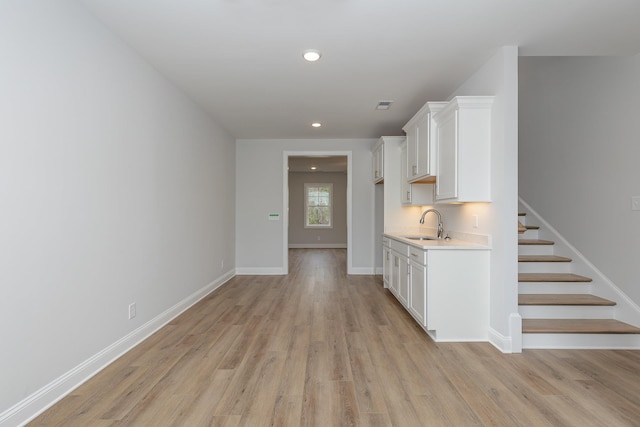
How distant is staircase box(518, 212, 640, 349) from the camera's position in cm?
289

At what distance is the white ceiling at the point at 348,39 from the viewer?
2330 millimetres

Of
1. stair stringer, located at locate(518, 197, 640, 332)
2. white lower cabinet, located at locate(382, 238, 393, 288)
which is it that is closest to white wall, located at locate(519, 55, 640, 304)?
stair stringer, located at locate(518, 197, 640, 332)

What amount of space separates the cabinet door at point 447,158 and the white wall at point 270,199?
2840 mm

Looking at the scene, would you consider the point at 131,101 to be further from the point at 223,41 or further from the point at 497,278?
the point at 497,278

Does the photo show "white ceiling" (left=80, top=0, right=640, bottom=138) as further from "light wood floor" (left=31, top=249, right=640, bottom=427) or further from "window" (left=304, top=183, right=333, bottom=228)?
"window" (left=304, top=183, right=333, bottom=228)

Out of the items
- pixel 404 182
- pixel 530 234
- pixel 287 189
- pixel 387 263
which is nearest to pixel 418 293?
pixel 387 263

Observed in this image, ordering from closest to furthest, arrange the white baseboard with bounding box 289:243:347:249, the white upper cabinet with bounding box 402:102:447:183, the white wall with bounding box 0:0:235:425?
the white wall with bounding box 0:0:235:425 < the white upper cabinet with bounding box 402:102:447:183 < the white baseboard with bounding box 289:243:347:249

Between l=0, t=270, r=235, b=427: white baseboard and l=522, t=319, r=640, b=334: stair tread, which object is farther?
l=522, t=319, r=640, b=334: stair tread

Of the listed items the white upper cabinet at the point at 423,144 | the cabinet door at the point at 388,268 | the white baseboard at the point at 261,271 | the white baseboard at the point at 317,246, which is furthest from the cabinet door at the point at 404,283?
the white baseboard at the point at 317,246

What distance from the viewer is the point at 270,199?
253 inches

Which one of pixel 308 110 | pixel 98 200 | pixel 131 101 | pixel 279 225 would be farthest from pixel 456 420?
pixel 279 225

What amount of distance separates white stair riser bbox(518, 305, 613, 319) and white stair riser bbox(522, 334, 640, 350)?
270 mm

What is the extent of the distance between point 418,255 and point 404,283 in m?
0.67

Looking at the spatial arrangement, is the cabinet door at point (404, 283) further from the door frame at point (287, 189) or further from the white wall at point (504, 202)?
the door frame at point (287, 189)
